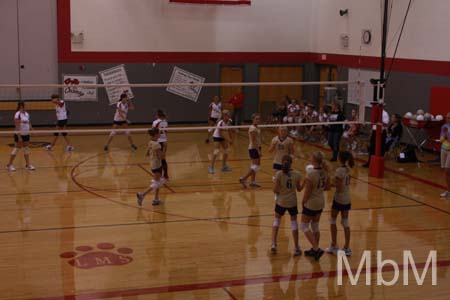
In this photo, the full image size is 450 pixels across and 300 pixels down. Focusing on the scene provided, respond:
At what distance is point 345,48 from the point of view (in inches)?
982

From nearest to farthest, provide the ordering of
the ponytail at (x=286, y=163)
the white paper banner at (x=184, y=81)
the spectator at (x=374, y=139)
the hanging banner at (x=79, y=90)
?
the ponytail at (x=286, y=163), the spectator at (x=374, y=139), the hanging banner at (x=79, y=90), the white paper banner at (x=184, y=81)

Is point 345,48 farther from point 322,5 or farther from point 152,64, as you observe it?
point 152,64

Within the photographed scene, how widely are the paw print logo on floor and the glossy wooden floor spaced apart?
0.02 metres

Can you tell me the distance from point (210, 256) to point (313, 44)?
60.4 ft

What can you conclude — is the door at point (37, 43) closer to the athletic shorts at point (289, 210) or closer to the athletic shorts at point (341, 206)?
the athletic shorts at point (289, 210)

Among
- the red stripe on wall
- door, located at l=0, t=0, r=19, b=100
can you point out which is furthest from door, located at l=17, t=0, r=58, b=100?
the red stripe on wall

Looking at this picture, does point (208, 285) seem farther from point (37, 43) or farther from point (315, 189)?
point (37, 43)

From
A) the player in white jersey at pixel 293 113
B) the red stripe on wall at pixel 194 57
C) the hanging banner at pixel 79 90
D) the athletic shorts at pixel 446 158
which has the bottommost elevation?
the athletic shorts at pixel 446 158

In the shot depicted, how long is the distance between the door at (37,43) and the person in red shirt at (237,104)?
687 cm

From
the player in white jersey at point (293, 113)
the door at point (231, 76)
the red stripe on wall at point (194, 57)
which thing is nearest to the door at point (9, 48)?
the red stripe on wall at point (194, 57)

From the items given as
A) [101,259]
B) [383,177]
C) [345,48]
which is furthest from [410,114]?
[101,259]

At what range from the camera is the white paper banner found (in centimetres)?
2614

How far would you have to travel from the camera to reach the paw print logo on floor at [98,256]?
10.2 meters

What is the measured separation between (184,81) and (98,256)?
16.4 metres
